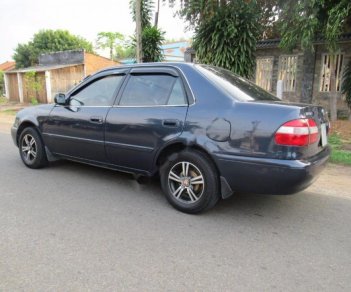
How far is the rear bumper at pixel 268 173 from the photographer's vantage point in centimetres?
323

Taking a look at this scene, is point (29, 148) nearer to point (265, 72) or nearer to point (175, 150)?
point (175, 150)

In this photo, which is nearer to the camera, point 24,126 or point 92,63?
point 24,126

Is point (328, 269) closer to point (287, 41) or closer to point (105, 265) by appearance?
point (105, 265)

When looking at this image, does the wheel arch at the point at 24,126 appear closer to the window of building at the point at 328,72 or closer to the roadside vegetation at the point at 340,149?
the roadside vegetation at the point at 340,149

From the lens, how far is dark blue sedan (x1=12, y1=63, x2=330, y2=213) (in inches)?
130

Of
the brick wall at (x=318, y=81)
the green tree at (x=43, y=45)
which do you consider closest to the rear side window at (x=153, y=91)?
the brick wall at (x=318, y=81)

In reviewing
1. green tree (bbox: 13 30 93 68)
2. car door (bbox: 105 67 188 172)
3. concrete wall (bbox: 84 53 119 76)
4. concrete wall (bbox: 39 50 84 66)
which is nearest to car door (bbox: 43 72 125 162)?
car door (bbox: 105 67 188 172)

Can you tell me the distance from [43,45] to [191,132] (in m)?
45.2

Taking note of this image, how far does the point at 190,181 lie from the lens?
12.6 feet

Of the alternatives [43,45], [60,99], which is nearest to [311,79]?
[60,99]

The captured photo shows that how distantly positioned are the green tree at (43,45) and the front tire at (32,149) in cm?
4126

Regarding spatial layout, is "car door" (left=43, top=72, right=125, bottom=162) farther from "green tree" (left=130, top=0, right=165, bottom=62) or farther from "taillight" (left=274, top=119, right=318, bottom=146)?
"green tree" (left=130, top=0, right=165, bottom=62)

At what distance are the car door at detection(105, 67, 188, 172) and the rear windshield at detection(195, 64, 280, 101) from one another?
1.23 feet

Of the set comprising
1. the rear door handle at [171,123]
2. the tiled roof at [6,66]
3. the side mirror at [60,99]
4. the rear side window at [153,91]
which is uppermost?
the tiled roof at [6,66]
